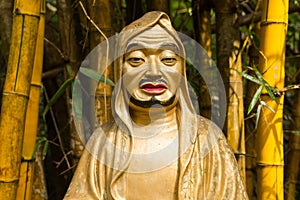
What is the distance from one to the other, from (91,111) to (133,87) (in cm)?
34

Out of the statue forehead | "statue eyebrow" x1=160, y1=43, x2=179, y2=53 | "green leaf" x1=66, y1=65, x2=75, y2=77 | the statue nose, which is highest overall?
the statue forehead

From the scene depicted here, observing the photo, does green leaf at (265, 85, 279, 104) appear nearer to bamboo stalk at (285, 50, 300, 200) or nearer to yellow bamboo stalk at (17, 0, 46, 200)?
yellow bamboo stalk at (17, 0, 46, 200)

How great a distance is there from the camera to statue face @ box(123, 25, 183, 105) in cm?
153

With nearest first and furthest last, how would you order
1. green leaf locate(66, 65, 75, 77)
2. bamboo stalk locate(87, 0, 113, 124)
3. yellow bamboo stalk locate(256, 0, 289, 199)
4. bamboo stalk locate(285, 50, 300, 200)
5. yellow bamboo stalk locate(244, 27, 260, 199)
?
yellow bamboo stalk locate(256, 0, 289, 199), bamboo stalk locate(87, 0, 113, 124), green leaf locate(66, 65, 75, 77), yellow bamboo stalk locate(244, 27, 260, 199), bamboo stalk locate(285, 50, 300, 200)

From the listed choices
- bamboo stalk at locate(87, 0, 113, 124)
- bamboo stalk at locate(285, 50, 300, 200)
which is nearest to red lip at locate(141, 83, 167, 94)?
bamboo stalk at locate(87, 0, 113, 124)

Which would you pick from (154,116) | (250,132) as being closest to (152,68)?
(154,116)

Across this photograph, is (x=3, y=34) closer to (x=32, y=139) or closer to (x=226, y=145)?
(x=32, y=139)

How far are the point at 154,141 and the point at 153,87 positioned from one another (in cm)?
13

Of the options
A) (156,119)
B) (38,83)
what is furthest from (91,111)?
(156,119)

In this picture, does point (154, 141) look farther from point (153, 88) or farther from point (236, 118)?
point (236, 118)

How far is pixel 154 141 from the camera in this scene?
1562mm

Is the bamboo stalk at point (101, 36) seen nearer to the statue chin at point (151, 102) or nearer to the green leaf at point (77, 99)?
the green leaf at point (77, 99)

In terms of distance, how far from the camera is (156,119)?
1.58 meters

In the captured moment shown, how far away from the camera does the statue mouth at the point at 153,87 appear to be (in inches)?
60.2
